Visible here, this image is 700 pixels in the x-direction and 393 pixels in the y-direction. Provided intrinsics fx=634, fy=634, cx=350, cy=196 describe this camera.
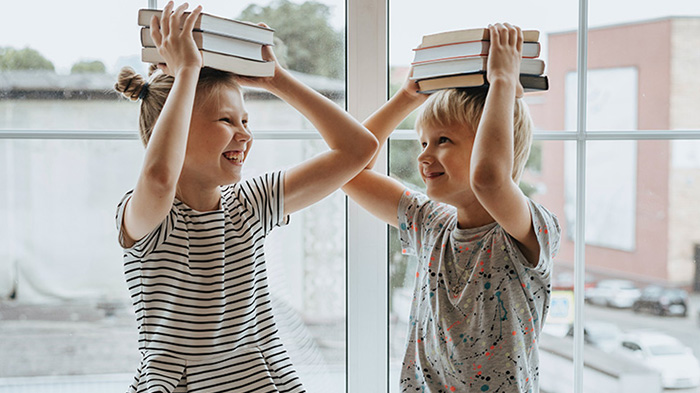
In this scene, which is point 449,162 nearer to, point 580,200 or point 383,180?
point 383,180

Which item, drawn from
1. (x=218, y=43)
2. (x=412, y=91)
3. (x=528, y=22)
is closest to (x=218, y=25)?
(x=218, y=43)

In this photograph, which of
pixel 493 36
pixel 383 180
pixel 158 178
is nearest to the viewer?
pixel 158 178

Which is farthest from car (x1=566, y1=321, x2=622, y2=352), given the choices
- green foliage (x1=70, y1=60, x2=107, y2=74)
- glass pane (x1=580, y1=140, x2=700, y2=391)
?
green foliage (x1=70, y1=60, x2=107, y2=74)

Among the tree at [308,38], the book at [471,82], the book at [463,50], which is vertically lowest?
the book at [471,82]

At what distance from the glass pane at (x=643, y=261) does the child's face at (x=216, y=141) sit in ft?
2.79

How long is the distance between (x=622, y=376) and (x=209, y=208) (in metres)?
1.09

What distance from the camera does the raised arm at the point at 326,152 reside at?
4.22 feet

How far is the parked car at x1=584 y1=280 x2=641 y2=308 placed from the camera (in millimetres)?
1556

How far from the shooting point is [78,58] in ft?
4.73

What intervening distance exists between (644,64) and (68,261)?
4.71ft

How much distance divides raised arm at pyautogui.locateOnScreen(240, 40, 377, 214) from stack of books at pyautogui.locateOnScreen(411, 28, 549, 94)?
18cm

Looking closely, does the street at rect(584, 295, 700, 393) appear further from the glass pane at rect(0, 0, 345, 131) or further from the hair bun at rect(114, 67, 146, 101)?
the hair bun at rect(114, 67, 146, 101)

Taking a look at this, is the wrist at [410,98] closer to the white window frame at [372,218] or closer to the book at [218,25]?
the white window frame at [372,218]

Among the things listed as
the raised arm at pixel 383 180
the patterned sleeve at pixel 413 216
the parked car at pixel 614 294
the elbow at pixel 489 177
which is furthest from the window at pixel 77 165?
the parked car at pixel 614 294
